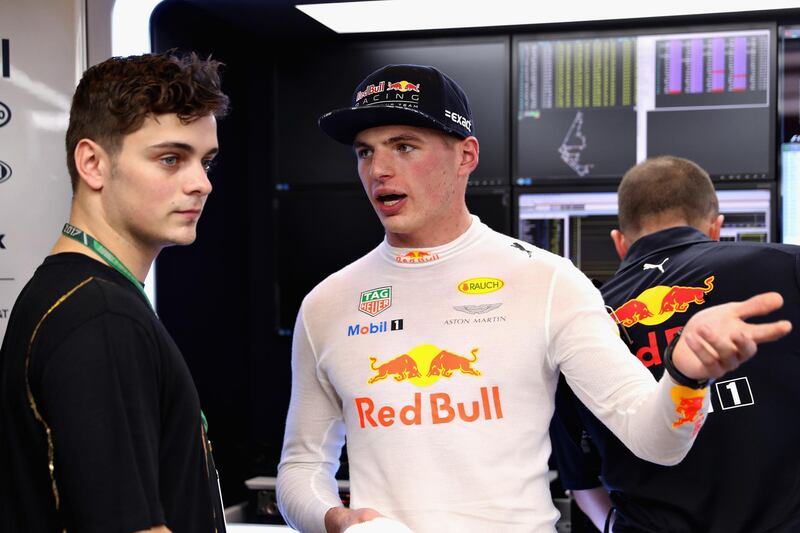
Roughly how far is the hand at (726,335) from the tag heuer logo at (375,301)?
1.90ft

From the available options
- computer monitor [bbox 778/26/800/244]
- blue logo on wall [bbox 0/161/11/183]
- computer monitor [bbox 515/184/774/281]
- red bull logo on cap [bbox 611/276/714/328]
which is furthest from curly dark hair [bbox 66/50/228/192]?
computer monitor [bbox 778/26/800/244]

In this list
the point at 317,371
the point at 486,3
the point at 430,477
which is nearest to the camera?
the point at 430,477

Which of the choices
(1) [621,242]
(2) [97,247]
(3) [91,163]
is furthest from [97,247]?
(1) [621,242]

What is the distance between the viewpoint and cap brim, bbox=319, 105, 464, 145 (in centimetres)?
171

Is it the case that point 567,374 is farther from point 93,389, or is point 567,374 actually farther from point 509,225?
point 509,225

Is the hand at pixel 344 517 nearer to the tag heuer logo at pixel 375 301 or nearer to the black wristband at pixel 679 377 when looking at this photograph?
the tag heuer logo at pixel 375 301

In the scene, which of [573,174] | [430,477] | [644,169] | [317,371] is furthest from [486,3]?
[430,477]

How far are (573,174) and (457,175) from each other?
1.95 meters

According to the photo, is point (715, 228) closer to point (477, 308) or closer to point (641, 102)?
point (477, 308)

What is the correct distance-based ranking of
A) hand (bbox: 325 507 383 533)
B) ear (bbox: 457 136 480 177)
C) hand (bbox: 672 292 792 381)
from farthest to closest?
ear (bbox: 457 136 480 177)
hand (bbox: 325 507 383 533)
hand (bbox: 672 292 792 381)

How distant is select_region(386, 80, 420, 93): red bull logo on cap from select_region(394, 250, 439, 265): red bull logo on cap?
284 mm

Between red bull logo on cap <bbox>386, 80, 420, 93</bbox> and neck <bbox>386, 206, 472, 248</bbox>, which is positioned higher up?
red bull logo on cap <bbox>386, 80, 420, 93</bbox>

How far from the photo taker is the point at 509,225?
12.3 feet

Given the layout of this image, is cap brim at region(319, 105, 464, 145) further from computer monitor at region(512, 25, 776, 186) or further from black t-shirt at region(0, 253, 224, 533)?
computer monitor at region(512, 25, 776, 186)
